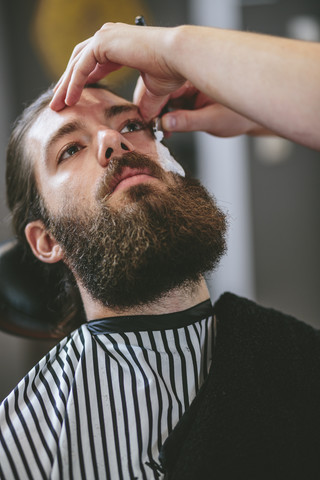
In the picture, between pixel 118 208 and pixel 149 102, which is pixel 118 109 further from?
pixel 118 208

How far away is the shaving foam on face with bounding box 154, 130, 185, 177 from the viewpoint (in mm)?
1120

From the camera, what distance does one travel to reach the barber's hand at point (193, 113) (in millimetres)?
1246

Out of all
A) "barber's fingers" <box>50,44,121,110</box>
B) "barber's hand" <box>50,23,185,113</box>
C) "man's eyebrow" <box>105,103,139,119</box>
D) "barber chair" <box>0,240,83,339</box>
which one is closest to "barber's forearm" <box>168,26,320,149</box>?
"barber's hand" <box>50,23,185,113</box>

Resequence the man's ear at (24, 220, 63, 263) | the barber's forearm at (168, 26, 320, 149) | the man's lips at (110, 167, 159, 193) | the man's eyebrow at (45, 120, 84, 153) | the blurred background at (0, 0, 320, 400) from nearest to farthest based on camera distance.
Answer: the barber's forearm at (168, 26, 320, 149)
the man's lips at (110, 167, 159, 193)
the man's eyebrow at (45, 120, 84, 153)
the man's ear at (24, 220, 63, 263)
the blurred background at (0, 0, 320, 400)

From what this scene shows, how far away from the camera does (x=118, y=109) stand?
117 cm

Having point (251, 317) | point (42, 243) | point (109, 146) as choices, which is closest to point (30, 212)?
point (42, 243)

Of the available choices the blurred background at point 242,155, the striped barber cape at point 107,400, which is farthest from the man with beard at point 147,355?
the blurred background at point 242,155

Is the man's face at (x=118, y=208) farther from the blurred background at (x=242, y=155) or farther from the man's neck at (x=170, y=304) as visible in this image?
the blurred background at (x=242, y=155)

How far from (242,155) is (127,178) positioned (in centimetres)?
236

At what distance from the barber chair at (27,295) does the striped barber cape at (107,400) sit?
258 mm

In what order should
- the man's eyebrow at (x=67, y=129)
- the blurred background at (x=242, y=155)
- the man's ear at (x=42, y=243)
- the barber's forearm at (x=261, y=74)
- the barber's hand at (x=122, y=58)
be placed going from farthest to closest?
the blurred background at (x=242, y=155) < the man's ear at (x=42, y=243) < the man's eyebrow at (x=67, y=129) < the barber's hand at (x=122, y=58) < the barber's forearm at (x=261, y=74)

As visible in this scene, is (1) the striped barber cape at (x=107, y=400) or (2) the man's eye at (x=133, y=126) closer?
(1) the striped barber cape at (x=107, y=400)

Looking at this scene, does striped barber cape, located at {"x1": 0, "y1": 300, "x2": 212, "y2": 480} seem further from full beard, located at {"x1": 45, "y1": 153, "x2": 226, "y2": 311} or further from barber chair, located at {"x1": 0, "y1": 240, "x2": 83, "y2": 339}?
barber chair, located at {"x1": 0, "y1": 240, "x2": 83, "y2": 339}

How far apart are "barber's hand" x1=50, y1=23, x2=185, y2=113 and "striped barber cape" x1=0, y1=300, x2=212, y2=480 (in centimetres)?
56
